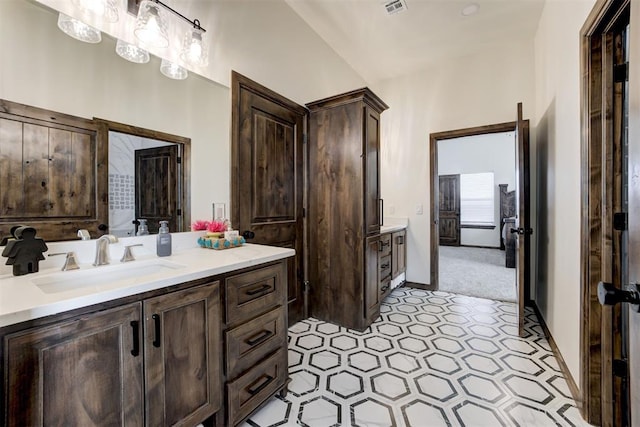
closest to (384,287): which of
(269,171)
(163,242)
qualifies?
(269,171)

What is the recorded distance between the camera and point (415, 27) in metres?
2.82

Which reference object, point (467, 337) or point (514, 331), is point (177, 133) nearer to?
point (467, 337)

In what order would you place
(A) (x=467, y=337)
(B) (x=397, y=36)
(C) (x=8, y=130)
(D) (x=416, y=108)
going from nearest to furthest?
1. (C) (x=8, y=130)
2. (A) (x=467, y=337)
3. (B) (x=397, y=36)
4. (D) (x=416, y=108)

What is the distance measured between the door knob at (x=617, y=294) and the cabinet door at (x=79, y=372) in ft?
4.53

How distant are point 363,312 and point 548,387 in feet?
4.23

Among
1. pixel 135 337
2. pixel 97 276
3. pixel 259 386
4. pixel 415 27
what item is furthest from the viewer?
pixel 415 27

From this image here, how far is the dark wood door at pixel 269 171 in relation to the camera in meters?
2.07

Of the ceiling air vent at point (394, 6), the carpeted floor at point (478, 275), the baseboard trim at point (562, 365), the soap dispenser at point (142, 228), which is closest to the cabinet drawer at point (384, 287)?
the carpeted floor at point (478, 275)

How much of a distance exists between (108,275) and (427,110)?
3.72 m

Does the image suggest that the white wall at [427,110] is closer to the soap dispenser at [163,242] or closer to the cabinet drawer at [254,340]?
the cabinet drawer at [254,340]

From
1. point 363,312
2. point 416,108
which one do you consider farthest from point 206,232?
point 416,108

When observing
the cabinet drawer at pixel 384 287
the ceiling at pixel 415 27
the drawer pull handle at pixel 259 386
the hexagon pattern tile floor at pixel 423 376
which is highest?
the ceiling at pixel 415 27

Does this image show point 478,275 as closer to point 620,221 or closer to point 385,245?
point 385,245

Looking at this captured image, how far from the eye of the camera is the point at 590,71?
1438 millimetres
